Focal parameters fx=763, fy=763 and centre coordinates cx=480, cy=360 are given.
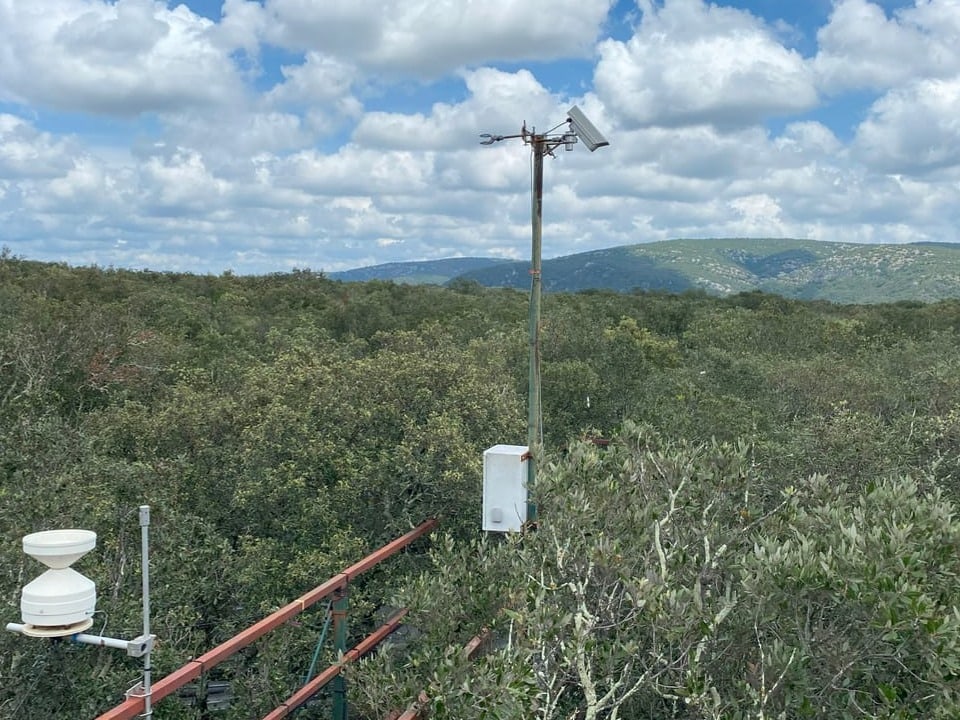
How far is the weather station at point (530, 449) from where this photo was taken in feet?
23.2

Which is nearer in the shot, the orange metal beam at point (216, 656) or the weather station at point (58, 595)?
the orange metal beam at point (216, 656)

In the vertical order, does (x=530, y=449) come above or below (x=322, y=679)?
above

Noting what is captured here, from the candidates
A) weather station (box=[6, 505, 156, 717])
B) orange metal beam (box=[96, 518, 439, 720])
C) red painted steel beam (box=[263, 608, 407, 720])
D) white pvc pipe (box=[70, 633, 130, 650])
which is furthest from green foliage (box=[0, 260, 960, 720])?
weather station (box=[6, 505, 156, 717])

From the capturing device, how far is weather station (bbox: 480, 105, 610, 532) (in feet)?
23.2

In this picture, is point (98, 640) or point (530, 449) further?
point (530, 449)

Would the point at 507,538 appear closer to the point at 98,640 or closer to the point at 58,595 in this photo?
the point at 98,640

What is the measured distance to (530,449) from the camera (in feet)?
23.5

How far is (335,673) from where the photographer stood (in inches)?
241

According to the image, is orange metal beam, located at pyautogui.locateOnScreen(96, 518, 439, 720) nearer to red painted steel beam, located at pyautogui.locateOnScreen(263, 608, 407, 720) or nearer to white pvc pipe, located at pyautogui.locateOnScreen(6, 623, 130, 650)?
white pvc pipe, located at pyautogui.locateOnScreen(6, 623, 130, 650)

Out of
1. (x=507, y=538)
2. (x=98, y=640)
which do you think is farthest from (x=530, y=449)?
(x=98, y=640)

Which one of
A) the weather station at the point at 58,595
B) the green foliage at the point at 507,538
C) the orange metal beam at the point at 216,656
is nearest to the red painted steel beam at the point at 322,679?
the green foliage at the point at 507,538

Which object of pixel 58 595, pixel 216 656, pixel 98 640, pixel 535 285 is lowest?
pixel 216 656

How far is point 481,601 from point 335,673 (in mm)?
1321

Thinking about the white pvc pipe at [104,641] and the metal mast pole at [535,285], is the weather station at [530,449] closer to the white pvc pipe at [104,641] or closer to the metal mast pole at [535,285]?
the metal mast pole at [535,285]
